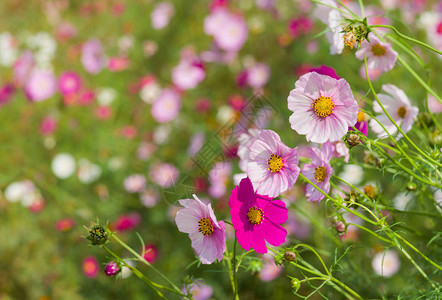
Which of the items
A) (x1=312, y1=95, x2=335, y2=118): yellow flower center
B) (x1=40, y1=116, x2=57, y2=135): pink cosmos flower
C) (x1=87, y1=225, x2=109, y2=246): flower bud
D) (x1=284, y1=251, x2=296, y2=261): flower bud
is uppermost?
(x1=312, y1=95, x2=335, y2=118): yellow flower center

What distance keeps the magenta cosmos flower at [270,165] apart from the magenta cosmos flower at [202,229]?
0.08m

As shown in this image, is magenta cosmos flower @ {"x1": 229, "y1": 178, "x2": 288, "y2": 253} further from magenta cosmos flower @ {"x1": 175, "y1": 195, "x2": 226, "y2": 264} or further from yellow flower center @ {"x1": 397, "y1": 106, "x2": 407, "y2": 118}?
yellow flower center @ {"x1": 397, "y1": 106, "x2": 407, "y2": 118}

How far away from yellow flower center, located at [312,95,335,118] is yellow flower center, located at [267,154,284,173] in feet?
0.27

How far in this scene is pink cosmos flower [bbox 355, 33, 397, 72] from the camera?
2.17 feet

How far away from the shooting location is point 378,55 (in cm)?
69

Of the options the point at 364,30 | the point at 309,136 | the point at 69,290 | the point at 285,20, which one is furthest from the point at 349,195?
the point at 285,20

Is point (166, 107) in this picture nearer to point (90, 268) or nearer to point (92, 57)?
point (92, 57)

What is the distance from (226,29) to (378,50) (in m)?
1.39

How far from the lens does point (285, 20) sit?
2.13 meters

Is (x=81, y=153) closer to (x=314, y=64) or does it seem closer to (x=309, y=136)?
(x=314, y=64)

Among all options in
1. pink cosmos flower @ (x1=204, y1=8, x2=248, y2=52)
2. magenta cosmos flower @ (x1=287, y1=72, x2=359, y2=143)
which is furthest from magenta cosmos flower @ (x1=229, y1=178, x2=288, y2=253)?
pink cosmos flower @ (x1=204, y1=8, x2=248, y2=52)

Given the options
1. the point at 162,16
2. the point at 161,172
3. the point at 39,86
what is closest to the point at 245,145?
the point at 161,172

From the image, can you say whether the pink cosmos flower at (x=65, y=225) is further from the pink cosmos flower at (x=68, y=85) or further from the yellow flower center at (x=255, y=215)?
the yellow flower center at (x=255, y=215)

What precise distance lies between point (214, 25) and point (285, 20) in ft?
1.26
